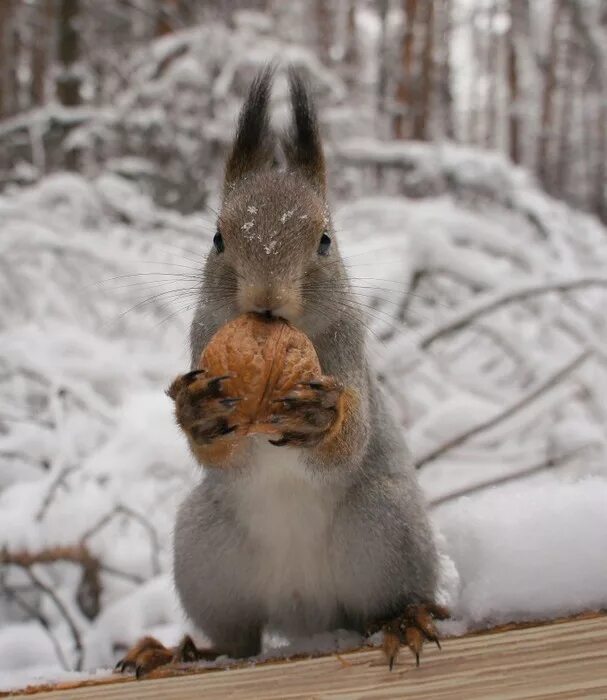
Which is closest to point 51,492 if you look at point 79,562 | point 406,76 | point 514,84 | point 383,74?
point 79,562

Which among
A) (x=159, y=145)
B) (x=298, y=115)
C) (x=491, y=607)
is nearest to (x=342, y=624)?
(x=491, y=607)

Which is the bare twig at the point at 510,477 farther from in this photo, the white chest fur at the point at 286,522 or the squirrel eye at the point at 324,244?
the squirrel eye at the point at 324,244

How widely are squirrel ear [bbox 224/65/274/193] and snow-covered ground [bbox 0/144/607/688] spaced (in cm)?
17

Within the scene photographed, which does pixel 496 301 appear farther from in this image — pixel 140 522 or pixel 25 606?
pixel 25 606

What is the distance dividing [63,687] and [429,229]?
159 centimetres

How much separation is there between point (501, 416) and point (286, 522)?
84cm

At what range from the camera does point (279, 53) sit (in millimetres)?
2760

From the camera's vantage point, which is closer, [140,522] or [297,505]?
[297,505]

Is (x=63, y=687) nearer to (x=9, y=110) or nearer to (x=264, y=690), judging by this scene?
(x=264, y=690)

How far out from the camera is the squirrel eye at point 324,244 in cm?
96

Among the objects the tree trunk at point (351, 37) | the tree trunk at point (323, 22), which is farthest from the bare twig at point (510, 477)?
the tree trunk at point (323, 22)

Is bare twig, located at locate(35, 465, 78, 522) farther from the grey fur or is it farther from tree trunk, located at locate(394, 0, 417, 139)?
tree trunk, located at locate(394, 0, 417, 139)

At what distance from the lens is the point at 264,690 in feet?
2.20

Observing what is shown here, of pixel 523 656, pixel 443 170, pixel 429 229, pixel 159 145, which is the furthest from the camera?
pixel 159 145
